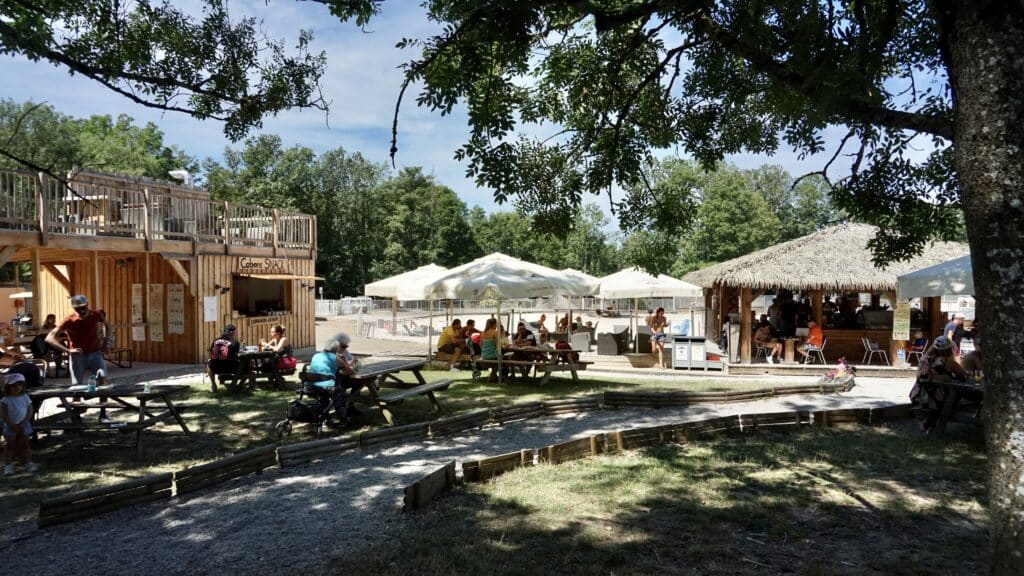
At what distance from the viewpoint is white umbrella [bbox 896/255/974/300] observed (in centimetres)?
948

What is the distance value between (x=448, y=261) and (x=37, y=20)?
152ft

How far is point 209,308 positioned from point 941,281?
48.3 ft

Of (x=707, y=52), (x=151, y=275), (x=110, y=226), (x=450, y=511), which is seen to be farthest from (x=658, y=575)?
(x=151, y=275)

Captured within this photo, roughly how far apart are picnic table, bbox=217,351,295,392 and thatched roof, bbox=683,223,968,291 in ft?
36.7

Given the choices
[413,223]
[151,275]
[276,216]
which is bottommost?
[151,275]

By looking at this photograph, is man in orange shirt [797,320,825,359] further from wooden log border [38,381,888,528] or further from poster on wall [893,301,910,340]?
wooden log border [38,381,888,528]

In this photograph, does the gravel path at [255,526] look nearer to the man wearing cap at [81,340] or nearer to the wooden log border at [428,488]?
the wooden log border at [428,488]

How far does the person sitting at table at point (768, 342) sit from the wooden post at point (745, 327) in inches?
11.4

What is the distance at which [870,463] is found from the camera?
21.2 ft

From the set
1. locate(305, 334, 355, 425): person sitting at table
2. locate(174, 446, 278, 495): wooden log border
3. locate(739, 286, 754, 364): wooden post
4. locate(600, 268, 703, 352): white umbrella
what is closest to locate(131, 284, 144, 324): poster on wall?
locate(305, 334, 355, 425): person sitting at table

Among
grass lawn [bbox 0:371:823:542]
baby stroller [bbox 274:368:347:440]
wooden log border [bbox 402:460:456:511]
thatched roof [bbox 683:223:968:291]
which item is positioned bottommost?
grass lawn [bbox 0:371:823:542]

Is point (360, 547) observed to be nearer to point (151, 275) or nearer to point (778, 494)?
point (778, 494)

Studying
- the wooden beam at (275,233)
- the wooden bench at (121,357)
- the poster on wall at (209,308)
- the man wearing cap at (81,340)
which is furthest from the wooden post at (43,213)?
the wooden beam at (275,233)

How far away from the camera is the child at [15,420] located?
621cm
